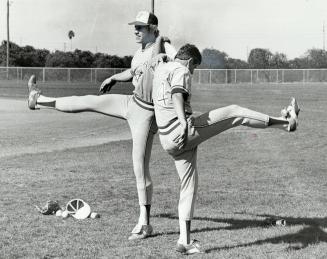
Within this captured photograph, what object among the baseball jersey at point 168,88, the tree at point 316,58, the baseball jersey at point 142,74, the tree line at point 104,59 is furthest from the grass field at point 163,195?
the tree at point 316,58

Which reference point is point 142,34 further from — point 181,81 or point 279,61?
point 279,61

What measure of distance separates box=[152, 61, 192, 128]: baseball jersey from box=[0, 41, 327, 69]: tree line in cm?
6608

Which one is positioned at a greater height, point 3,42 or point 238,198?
point 3,42

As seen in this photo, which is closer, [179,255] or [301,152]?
[179,255]

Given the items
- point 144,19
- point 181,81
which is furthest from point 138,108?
point 181,81

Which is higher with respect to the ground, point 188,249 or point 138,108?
point 138,108

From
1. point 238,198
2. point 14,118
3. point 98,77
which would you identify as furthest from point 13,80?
point 238,198

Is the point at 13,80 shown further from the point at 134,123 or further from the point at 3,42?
the point at 134,123

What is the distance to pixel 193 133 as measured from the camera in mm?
6312

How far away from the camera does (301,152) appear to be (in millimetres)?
14953

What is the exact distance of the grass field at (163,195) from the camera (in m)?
6.79

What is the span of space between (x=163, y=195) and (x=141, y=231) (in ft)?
9.02

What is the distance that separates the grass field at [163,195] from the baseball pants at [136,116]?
0.66 m

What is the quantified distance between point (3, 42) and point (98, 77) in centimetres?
1632
